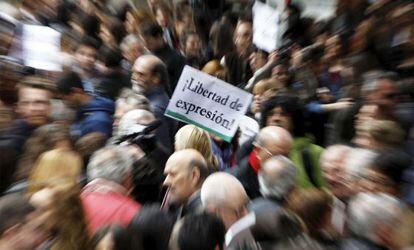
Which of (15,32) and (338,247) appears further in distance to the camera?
(15,32)

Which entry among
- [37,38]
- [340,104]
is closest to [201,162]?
[340,104]

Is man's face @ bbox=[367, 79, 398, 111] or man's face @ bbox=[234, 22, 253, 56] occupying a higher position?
man's face @ bbox=[234, 22, 253, 56]

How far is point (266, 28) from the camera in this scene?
22.3 feet

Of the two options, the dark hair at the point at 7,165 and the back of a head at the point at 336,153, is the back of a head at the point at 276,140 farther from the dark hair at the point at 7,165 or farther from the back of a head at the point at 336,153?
the dark hair at the point at 7,165

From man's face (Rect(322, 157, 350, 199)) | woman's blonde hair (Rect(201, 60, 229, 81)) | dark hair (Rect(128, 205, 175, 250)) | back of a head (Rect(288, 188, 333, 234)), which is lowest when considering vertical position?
dark hair (Rect(128, 205, 175, 250))

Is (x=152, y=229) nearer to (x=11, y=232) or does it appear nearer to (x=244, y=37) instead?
(x=11, y=232)

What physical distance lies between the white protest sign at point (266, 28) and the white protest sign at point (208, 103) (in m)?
2.07

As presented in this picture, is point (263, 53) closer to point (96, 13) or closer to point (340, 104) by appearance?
point (340, 104)

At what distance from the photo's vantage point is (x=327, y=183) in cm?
405

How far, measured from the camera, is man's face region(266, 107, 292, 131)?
16.2 ft

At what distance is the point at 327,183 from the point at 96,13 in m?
4.83

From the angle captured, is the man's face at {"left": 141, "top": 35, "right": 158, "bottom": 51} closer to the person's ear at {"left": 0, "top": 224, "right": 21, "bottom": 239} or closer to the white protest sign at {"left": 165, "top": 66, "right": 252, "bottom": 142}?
the white protest sign at {"left": 165, "top": 66, "right": 252, "bottom": 142}

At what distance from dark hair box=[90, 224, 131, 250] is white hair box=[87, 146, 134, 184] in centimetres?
72

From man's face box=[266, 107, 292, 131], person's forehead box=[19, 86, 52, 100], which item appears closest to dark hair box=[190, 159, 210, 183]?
man's face box=[266, 107, 292, 131]
